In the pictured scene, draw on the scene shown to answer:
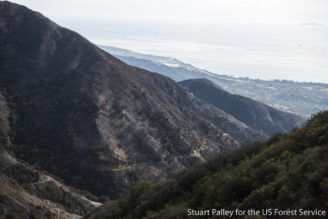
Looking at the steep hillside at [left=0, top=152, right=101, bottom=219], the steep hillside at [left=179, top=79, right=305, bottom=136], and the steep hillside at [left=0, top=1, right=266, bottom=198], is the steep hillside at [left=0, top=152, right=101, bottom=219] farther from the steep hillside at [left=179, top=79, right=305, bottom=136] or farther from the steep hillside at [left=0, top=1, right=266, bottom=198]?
the steep hillside at [left=179, top=79, right=305, bottom=136]

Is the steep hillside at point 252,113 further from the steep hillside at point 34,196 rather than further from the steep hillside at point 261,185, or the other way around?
the steep hillside at point 261,185

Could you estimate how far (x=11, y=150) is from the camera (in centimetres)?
5384

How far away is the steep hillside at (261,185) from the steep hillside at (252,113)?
104 meters

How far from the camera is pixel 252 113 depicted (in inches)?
5032

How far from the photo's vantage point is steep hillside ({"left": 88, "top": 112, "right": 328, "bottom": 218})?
12.6 meters

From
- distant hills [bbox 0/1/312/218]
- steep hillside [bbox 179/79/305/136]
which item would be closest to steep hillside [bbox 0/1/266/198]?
distant hills [bbox 0/1/312/218]

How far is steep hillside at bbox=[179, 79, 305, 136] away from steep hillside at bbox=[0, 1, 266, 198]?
110 ft

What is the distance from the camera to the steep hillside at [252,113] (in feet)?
414

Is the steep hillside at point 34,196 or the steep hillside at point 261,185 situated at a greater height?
the steep hillside at point 261,185

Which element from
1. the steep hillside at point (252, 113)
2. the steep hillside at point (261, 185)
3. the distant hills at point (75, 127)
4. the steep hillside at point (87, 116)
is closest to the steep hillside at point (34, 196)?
the distant hills at point (75, 127)

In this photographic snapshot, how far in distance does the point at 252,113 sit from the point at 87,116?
80.2 metres

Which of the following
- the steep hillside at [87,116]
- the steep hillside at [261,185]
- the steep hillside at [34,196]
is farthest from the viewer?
the steep hillside at [87,116]

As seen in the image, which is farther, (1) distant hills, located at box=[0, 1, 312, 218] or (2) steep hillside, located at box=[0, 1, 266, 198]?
(2) steep hillside, located at box=[0, 1, 266, 198]

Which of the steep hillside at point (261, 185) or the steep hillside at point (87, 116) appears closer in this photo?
the steep hillside at point (261, 185)
